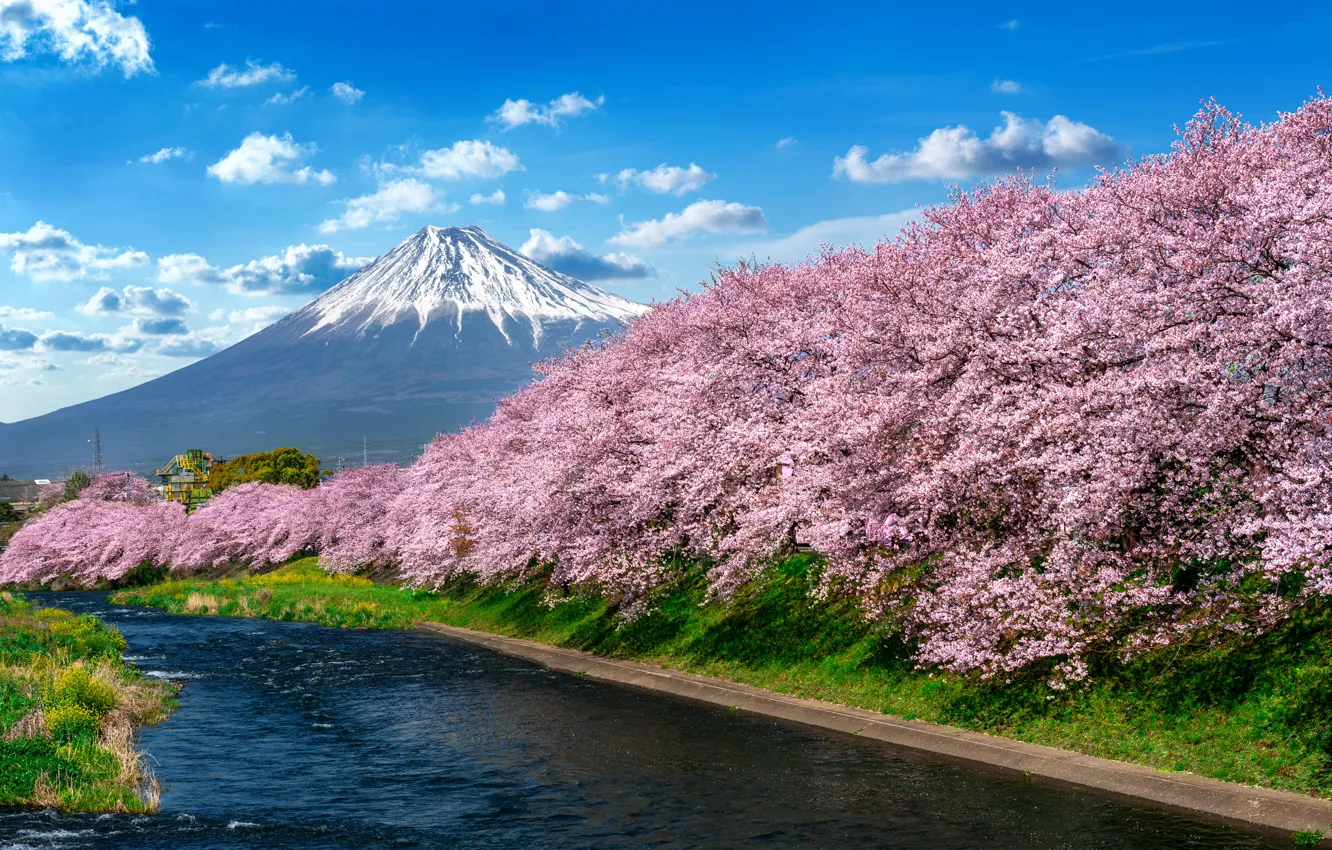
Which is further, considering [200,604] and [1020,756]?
[200,604]

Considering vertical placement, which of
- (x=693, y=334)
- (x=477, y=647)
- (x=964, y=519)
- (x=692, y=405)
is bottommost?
(x=477, y=647)

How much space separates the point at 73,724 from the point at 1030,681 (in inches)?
823

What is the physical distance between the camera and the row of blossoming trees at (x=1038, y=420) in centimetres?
1794

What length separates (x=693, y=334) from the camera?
39.2 m

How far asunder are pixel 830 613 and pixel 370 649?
21.7m

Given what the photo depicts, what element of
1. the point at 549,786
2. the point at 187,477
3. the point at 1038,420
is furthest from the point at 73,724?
the point at 187,477

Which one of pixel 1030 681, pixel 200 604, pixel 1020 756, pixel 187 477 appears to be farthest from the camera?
pixel 187 477

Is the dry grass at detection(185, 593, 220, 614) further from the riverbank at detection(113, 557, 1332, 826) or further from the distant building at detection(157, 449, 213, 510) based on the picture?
the distant building at detection(157, 449, 213, 510)

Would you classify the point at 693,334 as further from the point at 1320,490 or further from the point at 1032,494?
the point at 1320,490

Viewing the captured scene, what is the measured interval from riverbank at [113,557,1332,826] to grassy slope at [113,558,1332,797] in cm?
3

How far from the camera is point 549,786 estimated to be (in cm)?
2112

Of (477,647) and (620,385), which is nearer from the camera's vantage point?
(620,385)

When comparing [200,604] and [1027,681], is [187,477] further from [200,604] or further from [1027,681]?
[1027,681]

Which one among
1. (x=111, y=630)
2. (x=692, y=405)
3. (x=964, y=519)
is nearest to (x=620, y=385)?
(x=692, y=405)
